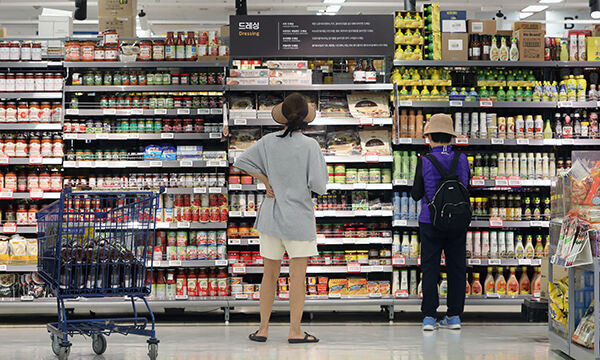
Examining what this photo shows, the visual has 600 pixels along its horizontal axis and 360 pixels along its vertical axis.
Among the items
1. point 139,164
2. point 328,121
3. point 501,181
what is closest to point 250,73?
point 328,121

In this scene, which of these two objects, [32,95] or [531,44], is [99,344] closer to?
[32,95]

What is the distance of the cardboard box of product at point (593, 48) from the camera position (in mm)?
6891

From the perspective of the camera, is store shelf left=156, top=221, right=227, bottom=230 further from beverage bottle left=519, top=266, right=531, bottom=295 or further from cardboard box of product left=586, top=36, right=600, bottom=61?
cardboard box of product left=586, top=36, right=600, bottom=61

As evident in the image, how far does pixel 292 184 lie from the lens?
17.4 ft

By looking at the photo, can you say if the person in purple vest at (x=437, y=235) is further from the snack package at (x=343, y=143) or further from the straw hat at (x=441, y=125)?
the snack package at (x=343, y=143)

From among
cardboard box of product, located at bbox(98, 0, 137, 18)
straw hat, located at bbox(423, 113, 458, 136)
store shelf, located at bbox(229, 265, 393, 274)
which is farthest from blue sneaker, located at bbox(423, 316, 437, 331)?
cardboard box of product, located at bbox(98, 0, 137, 18)

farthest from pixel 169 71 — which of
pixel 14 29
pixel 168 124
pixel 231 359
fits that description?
pixel 14 29

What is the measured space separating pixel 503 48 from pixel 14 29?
16.4 meters

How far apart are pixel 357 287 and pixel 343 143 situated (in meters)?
1.33

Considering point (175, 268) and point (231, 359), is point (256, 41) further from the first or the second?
point (231, 359)

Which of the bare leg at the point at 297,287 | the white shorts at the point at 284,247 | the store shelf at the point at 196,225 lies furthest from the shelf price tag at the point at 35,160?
the bare leg at the point at 297,287

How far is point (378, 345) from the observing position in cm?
542

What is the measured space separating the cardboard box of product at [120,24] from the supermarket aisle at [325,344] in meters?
3.10

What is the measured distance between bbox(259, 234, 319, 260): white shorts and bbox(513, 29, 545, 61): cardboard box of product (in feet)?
9.66
